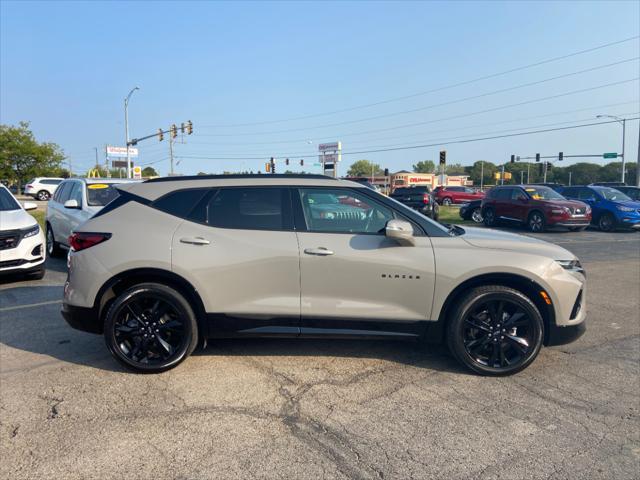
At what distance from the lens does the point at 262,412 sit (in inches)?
135

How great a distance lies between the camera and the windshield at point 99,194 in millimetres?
8784

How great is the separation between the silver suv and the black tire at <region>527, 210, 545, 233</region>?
14049mm

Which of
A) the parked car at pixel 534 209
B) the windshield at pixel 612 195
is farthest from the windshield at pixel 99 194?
the windshield at pixel 612 195

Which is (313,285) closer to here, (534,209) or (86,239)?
(86,239)

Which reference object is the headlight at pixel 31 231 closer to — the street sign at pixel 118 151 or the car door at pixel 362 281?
the car door at pixel 362 281

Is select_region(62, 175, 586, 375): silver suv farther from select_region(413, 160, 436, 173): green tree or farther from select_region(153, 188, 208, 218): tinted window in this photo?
select_region(413, 160, 436, 173): green tree

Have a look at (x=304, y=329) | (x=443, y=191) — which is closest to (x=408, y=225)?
(x=304, y=329)

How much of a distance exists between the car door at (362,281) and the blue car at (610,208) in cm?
1664

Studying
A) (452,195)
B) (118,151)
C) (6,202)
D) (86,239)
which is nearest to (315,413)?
(86,239)

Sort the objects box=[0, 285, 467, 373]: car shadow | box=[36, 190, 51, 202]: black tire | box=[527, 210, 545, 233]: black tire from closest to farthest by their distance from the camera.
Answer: box=[0, 285, 467, 373]: car shadow < box=[527, 210, 545, 233]: black tire < box=[36, 190, 51, 202]: black tire

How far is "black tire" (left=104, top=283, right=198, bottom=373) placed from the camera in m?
4.04

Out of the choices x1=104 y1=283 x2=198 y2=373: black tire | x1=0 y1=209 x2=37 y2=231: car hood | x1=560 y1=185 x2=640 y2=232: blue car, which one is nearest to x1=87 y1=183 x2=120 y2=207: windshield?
x1=0 y1=209 x2=37 y2=231: car hood

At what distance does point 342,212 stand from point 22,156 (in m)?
55.6

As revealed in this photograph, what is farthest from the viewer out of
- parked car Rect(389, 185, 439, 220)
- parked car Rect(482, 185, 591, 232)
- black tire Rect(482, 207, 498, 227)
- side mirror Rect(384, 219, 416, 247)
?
black tire Rect(482, 207, 498, 227)
